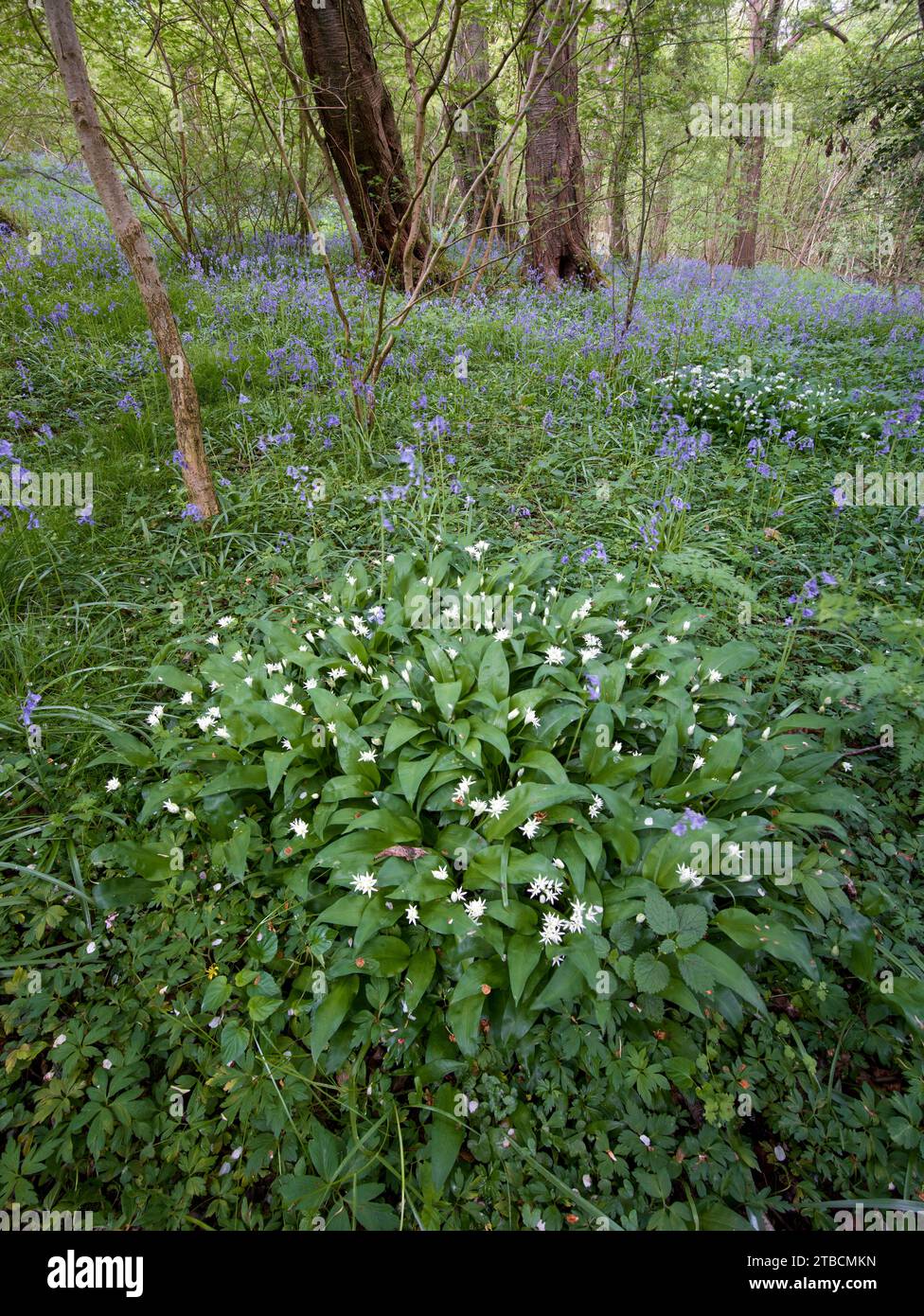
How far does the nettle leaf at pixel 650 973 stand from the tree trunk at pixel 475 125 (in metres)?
4.10

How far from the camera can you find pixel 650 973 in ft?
5.23

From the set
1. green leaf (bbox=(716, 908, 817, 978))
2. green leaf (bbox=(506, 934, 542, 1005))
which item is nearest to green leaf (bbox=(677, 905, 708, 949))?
green leaf (bbox=(716, 908, 817, 978))

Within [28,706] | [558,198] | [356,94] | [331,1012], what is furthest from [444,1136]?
[558,198]

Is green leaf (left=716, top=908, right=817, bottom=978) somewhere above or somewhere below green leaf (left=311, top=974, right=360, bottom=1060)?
above

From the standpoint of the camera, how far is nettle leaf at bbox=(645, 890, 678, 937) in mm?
1619

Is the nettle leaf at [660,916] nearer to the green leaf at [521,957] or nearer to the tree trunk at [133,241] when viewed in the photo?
the green leaf at [521,957]

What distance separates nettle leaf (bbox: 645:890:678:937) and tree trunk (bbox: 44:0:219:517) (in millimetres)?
3130

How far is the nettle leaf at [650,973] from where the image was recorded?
1.57 m

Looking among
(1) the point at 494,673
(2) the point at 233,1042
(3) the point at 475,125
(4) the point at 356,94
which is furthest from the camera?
(4) the point at 356,94

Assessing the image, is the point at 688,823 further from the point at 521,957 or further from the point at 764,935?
the point at 521,957

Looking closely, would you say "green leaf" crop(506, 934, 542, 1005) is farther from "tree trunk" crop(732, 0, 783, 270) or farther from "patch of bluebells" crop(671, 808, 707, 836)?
"tree trunk" crop(732, 0, 783, 270)

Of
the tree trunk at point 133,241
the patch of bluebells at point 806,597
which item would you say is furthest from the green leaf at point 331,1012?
the tree trunk at point 133,241

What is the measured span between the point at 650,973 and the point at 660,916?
0.15 meters
